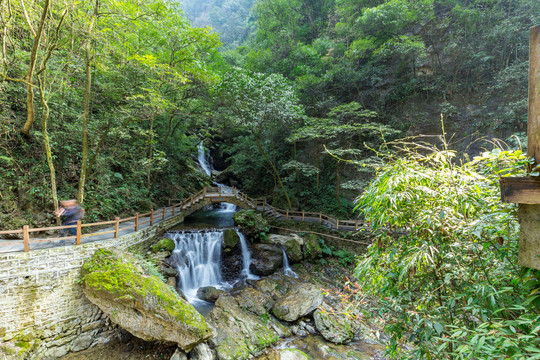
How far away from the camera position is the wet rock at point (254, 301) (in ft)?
24.1

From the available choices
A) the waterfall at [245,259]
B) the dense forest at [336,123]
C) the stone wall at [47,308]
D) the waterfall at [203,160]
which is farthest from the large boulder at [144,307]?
the waterfall at [203,160]

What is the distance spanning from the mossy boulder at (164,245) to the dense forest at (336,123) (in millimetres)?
2658

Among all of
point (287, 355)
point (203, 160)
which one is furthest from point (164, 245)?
point (203, 160)

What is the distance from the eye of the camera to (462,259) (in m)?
1.98

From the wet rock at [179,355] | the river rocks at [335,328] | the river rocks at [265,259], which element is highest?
the river rocks at [265,259]

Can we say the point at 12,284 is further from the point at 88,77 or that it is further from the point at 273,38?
the point at 273,38

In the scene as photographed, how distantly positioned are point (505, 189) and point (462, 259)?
2.76 ft

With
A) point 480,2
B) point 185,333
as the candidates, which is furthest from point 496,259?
point 480,2

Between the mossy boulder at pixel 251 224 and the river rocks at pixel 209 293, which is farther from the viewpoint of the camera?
the mossy boulder at pixel 251 224

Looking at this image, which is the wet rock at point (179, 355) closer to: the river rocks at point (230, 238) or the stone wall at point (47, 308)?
the stone wall at point (47, 308)

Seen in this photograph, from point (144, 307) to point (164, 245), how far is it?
3910mm

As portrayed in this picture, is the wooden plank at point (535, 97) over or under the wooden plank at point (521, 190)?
over

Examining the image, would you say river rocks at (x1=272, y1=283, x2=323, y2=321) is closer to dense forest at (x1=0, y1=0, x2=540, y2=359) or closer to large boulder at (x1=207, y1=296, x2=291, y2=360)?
large boulder at (x1=207, y1=296, x2=291, y2=360)

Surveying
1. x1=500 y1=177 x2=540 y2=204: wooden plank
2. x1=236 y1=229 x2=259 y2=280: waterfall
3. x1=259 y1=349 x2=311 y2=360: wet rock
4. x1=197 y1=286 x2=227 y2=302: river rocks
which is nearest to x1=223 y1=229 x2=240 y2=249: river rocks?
x1=236 y1=229 x2=259 y2=280: waterfall
